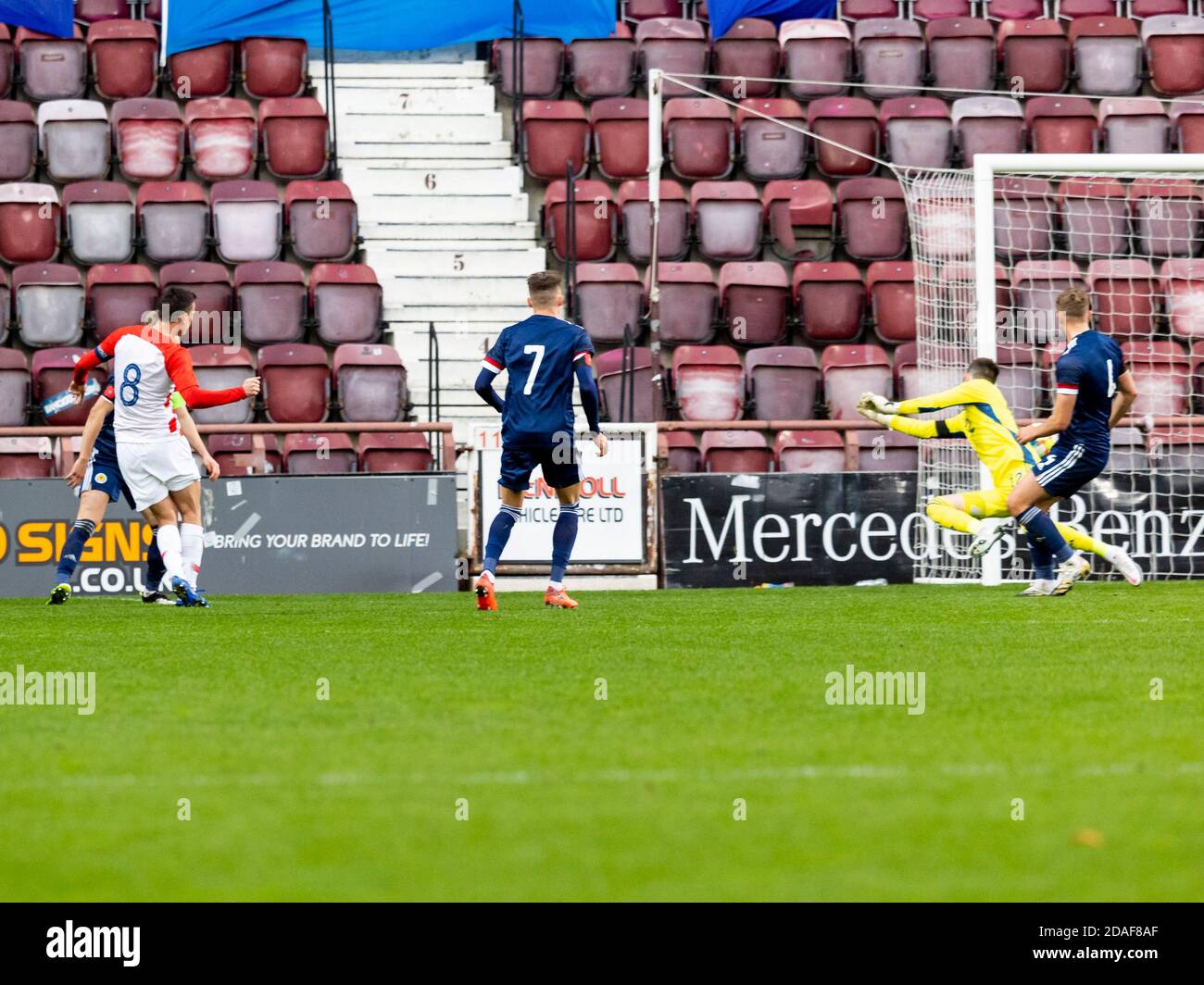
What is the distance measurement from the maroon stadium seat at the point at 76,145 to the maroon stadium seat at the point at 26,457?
3647mm

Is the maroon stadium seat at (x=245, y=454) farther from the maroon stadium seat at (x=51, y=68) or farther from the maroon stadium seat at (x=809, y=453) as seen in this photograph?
the maroon stadium seat at (x=51, y=68)

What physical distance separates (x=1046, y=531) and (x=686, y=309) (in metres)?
5.48

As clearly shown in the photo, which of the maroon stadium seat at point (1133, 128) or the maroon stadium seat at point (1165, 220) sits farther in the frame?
the maroon stadium seat at point (1133, 128)

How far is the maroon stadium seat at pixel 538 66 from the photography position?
18.5m

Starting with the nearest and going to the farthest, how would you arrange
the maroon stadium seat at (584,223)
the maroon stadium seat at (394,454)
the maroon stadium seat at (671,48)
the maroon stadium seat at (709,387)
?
the maroon stadium seat at (394,454) < the maroon stadium seat at (709,387) < the maroon stadium seat at (584,223) < the maroon stadium seat at (671,48)

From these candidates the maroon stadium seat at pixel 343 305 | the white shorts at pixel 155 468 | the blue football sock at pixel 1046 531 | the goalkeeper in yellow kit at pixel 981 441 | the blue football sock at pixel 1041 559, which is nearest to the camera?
the white shorts at pixel 155 468

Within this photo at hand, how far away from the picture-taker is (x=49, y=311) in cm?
1594

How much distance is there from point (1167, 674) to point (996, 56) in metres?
13.9

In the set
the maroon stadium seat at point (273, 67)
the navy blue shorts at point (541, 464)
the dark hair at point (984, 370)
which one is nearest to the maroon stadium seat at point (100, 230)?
the maroon stadium seat at point (273, 67)

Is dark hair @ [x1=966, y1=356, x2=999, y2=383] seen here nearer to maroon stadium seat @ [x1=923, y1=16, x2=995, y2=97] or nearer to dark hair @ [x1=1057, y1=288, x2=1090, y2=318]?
dark hair @ [x1=1057, y1=288, x2=1090, y2=318]

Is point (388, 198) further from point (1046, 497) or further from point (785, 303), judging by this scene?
point (1046, 497)

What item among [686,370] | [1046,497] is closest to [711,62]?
[686,370]

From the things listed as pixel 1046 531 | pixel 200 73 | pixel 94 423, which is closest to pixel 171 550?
pixel 94 423

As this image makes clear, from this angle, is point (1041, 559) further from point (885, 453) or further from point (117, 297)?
point (117, 297)
